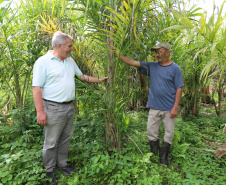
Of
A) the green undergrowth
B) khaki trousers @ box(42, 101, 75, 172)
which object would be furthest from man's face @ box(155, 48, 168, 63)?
khaki trousers @ box(42, 101, 75, 172)

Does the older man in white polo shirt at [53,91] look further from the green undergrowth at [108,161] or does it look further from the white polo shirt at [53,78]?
the green undergrowth at [108,161]

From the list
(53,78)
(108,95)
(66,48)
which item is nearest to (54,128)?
(53,78)

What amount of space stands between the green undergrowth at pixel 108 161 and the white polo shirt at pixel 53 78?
0.63 metres

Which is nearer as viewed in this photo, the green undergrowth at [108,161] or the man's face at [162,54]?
the green undergrowth at [108,161]

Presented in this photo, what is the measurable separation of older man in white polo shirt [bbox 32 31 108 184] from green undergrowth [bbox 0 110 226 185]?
11.0 inches

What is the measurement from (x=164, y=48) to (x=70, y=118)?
1594 mm

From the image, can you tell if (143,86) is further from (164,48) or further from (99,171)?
(99,171)

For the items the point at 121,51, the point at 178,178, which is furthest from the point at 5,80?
the point at 178,178

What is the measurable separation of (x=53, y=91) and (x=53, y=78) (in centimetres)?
15

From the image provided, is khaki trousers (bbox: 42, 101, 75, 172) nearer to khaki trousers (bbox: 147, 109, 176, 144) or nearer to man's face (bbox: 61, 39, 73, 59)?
man's face (bbox: 61, 39, 73, 59)

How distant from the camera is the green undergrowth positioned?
219 cm

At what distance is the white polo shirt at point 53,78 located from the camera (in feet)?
7.01

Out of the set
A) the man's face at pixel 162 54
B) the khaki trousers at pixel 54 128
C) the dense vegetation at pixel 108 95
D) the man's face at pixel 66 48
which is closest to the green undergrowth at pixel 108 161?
the dense vegetation at pixel 108 95

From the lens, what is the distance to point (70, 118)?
2484 millimetres
